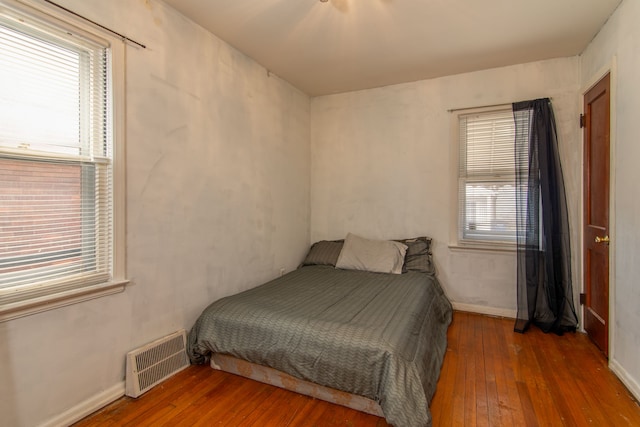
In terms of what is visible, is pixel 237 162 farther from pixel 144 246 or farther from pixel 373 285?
pixel 373 285

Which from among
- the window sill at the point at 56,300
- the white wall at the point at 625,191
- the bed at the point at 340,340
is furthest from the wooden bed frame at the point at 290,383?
the white wall at the point at 625,191

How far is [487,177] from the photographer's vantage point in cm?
319

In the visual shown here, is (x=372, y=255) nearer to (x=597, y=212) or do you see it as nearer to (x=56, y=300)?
(x=597, y=212)

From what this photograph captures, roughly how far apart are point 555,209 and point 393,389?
2295 mm

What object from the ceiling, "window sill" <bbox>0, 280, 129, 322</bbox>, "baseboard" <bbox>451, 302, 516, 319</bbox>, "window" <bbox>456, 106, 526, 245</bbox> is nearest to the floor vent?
"window sill" <bbox>0, 280, 129, 322</bbox>

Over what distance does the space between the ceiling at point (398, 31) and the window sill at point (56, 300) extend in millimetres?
1896

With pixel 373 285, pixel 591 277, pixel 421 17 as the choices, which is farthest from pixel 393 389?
pixel 421 17

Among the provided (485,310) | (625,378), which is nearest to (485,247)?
(485,310)

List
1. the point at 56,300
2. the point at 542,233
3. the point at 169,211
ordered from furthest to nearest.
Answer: the point at 542,233, the point at 169,211, the point at 56,300

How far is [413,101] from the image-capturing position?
11.4ft

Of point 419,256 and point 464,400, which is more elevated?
point 419,256

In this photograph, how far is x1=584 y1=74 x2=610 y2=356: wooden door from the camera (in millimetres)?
2309

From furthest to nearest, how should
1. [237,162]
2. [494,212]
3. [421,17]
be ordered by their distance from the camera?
1. [494,212]
2. [237,162]
3. [421,17]

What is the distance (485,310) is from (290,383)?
2263 millimetres
